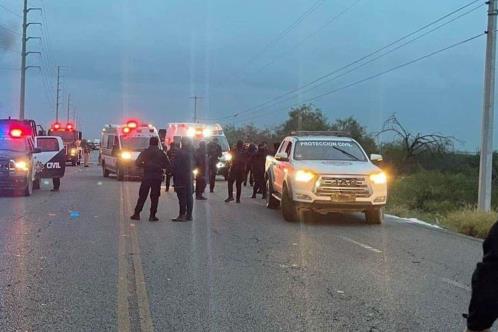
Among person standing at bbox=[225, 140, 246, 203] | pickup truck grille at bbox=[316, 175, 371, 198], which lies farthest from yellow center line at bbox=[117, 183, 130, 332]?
person standing at bbox=[225, 140, 246, 203]

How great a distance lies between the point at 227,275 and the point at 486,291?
16.5 ft

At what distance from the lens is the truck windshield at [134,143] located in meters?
26.9

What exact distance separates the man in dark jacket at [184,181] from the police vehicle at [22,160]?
6393 millimetres

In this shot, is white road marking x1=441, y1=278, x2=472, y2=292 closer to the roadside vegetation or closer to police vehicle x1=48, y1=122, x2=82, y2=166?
the roadside vegetation

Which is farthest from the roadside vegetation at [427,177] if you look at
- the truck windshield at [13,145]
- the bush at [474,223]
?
the truck windshield at [13,145]

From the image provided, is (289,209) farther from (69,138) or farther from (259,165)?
(69,138)

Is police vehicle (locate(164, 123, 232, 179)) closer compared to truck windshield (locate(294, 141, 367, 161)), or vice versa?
truck windshield (locate(294, 141, 367, 161))

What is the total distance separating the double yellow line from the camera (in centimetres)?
569

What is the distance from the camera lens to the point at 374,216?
13680 millimetres

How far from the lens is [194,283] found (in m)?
7.33

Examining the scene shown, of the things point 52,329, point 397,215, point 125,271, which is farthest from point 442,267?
point 397,215

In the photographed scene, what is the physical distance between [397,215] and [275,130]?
163 feet

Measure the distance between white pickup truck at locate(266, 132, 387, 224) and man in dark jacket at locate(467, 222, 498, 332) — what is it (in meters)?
9.89

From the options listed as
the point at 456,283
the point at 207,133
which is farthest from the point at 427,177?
the point at 456,283
